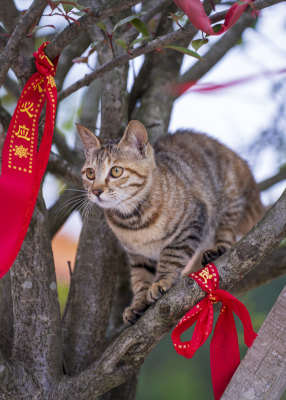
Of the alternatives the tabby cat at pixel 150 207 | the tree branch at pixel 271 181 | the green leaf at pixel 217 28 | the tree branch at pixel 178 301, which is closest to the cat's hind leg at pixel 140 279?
the tabby cat at pixel 150 207

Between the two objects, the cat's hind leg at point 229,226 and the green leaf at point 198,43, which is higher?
the green leaf at point 198,43

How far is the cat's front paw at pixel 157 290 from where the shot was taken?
4.25 ft

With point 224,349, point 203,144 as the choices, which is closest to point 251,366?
point 224,349

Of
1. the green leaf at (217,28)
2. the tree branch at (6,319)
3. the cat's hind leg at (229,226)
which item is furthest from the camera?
the cat's hind leg at (229,226)

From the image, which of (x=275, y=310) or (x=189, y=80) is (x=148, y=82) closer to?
(x=189, y=80)

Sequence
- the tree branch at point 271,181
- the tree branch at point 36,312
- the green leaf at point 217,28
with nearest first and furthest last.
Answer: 1. the green leaf at point 217,28
2. the tree branch at point 36,312
3. the tree branch at point 271,181

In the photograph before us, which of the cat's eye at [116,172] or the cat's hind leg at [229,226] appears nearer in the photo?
the cat's eye at [116,172]

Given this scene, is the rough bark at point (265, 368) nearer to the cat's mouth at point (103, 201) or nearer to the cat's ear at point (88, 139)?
the cat's mouth at point (103, 201)

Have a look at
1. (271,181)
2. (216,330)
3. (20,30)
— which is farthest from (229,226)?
(20,30)

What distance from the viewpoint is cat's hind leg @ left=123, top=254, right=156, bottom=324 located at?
1.38 metres

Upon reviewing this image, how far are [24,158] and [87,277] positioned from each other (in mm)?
548

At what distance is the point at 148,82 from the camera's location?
6.28 ft

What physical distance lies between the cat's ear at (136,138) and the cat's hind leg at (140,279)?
0.37 m

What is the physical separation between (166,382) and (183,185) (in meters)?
1.06
